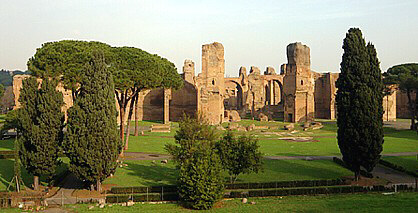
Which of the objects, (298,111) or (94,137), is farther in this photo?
(298,111)

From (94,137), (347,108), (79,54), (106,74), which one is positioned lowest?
(94,137)

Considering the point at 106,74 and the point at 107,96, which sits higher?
the point at 106,74

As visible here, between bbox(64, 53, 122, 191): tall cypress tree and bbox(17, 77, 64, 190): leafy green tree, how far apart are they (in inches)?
Answer: 41.3

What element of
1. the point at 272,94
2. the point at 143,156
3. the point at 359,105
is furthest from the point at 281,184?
the point at 272,94

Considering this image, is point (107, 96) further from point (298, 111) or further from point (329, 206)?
point (298, 111)

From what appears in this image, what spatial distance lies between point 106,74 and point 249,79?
55082mm

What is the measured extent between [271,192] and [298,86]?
48867mm

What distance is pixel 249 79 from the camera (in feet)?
239

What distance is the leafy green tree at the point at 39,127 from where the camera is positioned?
18938 mm

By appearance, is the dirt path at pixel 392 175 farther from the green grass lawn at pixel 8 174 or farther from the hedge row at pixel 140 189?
the green grass lawn at pixel 8 174

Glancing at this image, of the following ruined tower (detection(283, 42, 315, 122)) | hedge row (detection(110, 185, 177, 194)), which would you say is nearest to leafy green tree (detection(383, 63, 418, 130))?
ruined tower (detection(283, 42, 315, 122))

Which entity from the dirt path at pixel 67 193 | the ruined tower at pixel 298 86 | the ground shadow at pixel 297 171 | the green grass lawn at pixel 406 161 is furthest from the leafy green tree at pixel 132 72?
the ruined tower at pixel 298 86

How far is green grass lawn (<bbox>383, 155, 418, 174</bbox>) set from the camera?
24.8 meters

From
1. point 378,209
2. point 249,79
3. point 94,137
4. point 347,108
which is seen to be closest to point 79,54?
point 94,137
